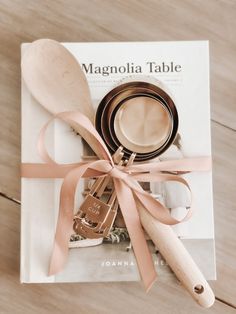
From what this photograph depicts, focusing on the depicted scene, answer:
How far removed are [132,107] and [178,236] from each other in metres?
0.15

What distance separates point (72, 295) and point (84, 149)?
6.4 inches

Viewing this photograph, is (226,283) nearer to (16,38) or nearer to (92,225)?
(92,225)

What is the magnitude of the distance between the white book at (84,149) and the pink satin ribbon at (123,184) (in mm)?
14

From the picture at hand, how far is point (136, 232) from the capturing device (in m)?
0.51

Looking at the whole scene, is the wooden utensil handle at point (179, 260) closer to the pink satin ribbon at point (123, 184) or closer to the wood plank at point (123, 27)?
the pink satin ribbon at point (123, 184)

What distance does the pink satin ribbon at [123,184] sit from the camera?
1.64ft

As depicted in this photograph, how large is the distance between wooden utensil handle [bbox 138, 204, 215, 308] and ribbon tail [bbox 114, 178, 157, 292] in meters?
0.01

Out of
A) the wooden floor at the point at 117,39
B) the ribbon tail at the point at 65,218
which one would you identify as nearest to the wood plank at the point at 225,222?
the wooden floor at the point at 117,39

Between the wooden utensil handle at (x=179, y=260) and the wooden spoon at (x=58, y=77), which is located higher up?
the wooden spoon at (x=58, y=77)

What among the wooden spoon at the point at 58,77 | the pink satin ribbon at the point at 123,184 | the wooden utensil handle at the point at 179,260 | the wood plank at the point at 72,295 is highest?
the wooden spoon at the point at 58,77

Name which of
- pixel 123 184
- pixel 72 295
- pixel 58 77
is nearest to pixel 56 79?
pixel 58 77

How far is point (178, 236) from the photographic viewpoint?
53cm

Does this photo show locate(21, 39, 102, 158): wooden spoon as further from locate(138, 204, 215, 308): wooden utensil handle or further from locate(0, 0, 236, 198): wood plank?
locate(138, 204, 215, 308): wooden utensil handle

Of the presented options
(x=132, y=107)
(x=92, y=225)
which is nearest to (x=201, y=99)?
(x=132, y=107)
